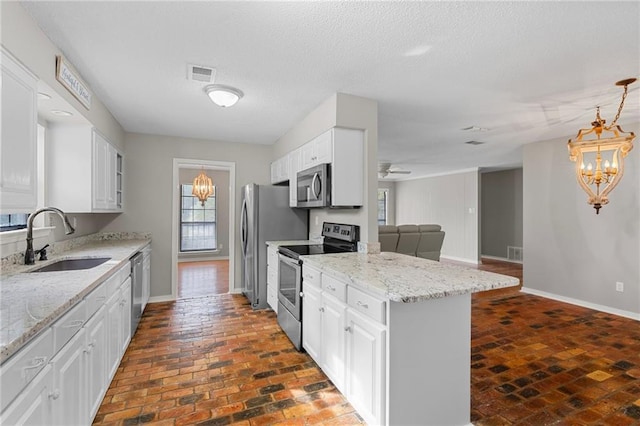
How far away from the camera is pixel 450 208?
8.54 metres

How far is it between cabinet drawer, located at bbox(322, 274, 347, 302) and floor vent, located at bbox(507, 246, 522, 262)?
746 cm

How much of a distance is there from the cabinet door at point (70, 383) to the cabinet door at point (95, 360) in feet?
0.23

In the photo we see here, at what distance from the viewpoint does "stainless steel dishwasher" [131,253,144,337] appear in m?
3.00

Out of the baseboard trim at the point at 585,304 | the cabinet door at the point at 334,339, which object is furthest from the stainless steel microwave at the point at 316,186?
the baseboard trim at the point at 585,304

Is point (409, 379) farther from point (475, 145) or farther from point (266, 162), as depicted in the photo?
point (475, 145)

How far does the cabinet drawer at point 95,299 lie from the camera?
1.72 metres

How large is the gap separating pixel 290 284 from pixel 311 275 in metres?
0.55

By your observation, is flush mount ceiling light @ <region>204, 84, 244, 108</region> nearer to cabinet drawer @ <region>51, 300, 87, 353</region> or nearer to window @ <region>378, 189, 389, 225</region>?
cabinet drawer @ <region>51, 300, 87, 353</region>

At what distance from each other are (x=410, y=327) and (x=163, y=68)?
2571 mm

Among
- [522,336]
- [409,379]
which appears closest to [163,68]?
[409,379]

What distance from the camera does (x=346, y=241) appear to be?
3.19 metres

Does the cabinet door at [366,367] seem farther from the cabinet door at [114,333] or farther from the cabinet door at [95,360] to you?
the cabinet door at [114,333]

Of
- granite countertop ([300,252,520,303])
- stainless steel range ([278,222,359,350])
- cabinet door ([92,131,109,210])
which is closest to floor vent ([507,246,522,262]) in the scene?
stainless steel range ([278,222,359,350])

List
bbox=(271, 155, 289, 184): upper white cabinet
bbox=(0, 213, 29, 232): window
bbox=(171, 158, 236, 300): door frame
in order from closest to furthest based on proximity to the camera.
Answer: bbox=(0, 213, 29, 232): window, bbox=(271, 155, 289, 184): upper white cabinet, bbox=(171, 158, 236, 300): door frame
